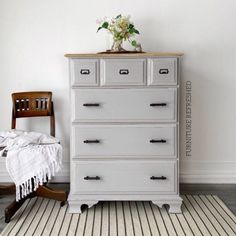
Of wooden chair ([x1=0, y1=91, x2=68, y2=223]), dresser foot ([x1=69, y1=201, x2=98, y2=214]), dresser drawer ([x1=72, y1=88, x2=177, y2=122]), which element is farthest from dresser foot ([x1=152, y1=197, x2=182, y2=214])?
wooden chair ([x1=0, y1=91, x2=68, y2=223])

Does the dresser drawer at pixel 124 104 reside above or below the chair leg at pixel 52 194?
above

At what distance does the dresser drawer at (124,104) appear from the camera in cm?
295

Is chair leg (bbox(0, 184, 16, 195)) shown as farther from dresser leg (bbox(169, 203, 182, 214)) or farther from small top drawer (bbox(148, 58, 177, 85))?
small top drawer (bbox(148, 58, 177, 85))

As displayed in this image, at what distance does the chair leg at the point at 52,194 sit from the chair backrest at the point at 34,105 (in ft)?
1.74

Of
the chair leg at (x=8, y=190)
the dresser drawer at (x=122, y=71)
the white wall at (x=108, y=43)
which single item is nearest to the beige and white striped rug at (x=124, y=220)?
the chair leg at (x=8, y=190)

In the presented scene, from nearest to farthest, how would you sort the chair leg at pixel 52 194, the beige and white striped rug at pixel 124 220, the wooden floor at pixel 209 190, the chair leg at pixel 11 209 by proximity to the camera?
the beige and white striped rug at pixel 124 220
the chair leg at pixel 11 209
the chair leg at pixel 52 194
the wooden floor at pixel 209 190

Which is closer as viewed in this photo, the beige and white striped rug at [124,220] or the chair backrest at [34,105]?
the beige and white striped rug at [124,220]

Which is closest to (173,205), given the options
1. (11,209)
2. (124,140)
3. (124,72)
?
(124,140)

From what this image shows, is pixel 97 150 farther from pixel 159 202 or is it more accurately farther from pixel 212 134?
pixel 212 134

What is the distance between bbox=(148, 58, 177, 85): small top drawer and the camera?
2926 mm

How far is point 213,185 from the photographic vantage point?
3688 millimetres

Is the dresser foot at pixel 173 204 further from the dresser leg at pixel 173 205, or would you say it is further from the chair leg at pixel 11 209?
the chair leg at pixel 11 209

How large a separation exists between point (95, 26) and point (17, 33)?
0.77 metres

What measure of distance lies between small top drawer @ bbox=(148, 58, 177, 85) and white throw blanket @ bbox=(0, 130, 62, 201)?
3.23 feet
